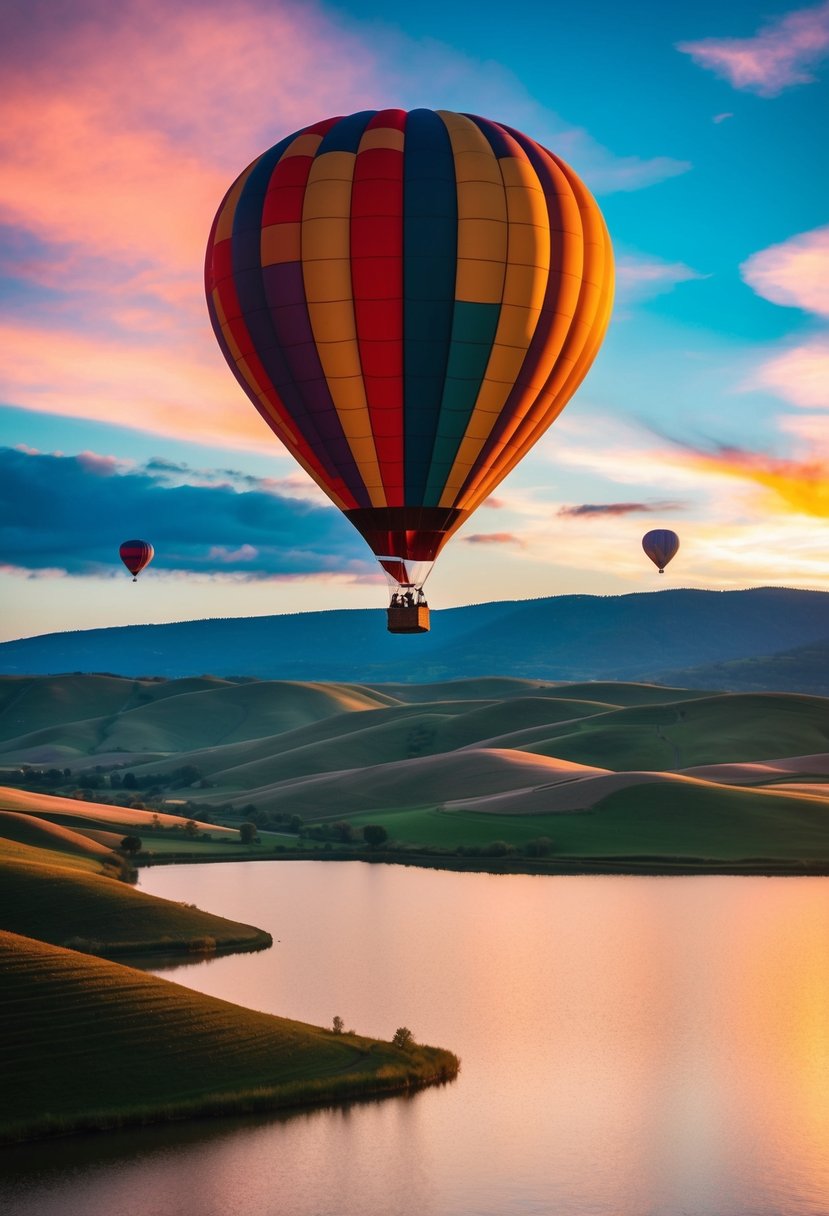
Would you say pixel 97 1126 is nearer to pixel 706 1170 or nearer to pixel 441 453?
pixel 706 1170

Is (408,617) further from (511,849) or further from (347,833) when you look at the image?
(347,833)

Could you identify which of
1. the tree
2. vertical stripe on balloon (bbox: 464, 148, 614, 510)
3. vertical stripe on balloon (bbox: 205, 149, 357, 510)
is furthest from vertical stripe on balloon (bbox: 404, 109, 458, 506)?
the tree

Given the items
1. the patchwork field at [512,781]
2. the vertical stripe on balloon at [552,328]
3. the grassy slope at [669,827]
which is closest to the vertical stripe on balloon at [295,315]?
the vertical stripe on balloon at [552,328]

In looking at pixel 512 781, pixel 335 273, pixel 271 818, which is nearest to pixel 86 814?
pixel 271 818

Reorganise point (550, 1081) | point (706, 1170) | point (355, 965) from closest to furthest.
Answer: point (706, 1170) → point (550, 1081) → point (355, 965)

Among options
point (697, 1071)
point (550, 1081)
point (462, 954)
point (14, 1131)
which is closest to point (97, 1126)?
point (14, 1131)

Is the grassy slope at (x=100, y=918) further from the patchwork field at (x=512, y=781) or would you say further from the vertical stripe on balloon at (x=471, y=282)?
the patchwork field at (x=512, y=781)
